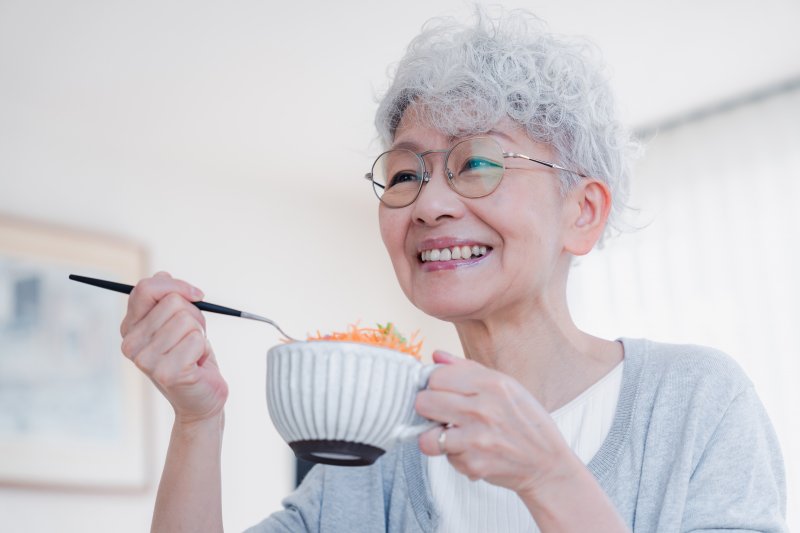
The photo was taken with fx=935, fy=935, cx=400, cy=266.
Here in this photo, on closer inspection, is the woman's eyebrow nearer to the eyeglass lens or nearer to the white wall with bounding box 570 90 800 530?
the eyeglass lens

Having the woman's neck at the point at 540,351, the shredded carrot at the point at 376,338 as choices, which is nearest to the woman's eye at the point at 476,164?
the woman's neck at the point at 540,351

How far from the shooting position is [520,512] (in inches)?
48.0

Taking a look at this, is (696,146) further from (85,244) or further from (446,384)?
(446,384)

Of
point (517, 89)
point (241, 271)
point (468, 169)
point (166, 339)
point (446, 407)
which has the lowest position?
point (446, 407)

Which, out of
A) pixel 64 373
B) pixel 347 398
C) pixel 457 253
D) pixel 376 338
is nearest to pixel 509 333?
pixel 457 253

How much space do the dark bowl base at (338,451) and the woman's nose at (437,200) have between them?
44 centimetres

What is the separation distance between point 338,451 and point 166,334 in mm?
295

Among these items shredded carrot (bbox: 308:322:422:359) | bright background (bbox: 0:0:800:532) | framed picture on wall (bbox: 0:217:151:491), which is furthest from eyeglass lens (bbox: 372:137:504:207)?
framed picture on wall (bbox: 0:217:151:491)

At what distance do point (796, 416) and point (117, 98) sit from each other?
3257mm

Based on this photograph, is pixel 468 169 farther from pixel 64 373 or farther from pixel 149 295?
pixel 64 373

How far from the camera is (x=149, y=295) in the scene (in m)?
1.07

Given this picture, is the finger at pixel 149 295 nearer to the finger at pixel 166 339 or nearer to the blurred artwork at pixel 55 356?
the finger at pixel 166 339

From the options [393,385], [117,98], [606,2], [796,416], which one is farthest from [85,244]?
[393,385]

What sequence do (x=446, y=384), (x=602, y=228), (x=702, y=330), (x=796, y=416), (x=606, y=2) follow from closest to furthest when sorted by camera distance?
(x=446, y=384), (x=602, y=228), (x=606, y=2), (x=796, y=416), (x=702, y=330)
